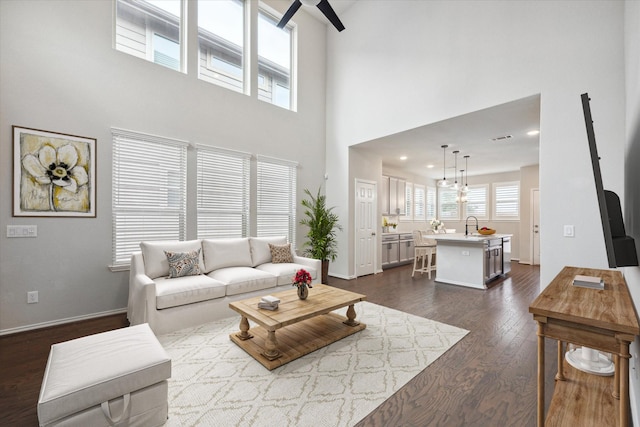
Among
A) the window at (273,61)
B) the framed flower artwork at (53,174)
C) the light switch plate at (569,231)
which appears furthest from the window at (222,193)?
the light switch plate at (569,231)

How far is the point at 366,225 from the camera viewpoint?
6.50m

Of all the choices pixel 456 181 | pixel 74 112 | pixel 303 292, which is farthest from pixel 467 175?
pixel 74 112

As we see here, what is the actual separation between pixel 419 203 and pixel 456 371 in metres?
8.12

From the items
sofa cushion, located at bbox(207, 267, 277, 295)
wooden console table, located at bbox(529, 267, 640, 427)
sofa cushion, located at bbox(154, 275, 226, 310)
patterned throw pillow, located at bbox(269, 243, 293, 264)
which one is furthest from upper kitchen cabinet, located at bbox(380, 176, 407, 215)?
wooden console table, located at bbox(529, 267, 640, 427)

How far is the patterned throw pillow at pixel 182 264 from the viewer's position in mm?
3641

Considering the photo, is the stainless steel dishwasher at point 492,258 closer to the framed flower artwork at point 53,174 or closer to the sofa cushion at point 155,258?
the sofa cushion at point 155,258

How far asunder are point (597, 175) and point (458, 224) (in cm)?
922

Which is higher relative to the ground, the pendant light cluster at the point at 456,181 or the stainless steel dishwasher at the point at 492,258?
the pendant light cluster at the point at 456,181

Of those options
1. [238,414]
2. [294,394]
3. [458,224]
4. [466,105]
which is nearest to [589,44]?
[466,105]

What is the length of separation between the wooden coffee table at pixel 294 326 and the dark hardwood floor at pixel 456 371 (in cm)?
92

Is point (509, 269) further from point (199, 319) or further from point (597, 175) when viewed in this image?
point (199, 319)

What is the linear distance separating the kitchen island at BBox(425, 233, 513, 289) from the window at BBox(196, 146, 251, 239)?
365 centimetres

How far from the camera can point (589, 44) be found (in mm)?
3260

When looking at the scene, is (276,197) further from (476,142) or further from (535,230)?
(535,230)
